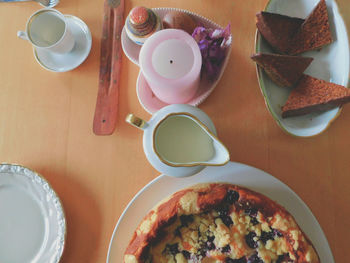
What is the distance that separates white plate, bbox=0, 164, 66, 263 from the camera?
2.69 feet

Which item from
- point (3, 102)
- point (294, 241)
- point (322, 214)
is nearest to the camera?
point (294, 241)

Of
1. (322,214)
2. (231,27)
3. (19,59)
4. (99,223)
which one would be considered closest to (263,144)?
(322,214)

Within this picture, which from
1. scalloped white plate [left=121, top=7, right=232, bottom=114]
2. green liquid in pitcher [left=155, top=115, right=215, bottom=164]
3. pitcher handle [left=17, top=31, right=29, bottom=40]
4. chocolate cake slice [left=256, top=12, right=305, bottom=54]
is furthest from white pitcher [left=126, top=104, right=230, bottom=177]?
pitcher handle [left=17, top=31, right=29, bottom=40]

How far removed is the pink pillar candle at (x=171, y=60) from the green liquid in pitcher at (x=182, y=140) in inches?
3.9

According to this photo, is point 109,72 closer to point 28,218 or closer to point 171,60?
point 171,60

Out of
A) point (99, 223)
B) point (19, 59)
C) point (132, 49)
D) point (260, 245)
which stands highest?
point (132, 49)

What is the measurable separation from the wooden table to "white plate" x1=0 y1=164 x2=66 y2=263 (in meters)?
0.04

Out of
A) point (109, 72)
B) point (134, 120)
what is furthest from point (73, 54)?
point (134, 120)

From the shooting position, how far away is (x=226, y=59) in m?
0.82

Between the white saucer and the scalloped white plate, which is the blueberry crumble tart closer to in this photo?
the scalloped white plate

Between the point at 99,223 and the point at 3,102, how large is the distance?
45 cm

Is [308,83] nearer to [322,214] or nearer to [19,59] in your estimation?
[322,214]

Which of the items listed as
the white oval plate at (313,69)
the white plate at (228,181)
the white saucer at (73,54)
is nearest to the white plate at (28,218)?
the white plate at (228,181)

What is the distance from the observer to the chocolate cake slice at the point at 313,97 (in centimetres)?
75
